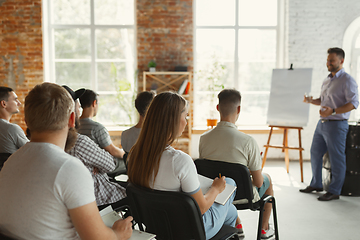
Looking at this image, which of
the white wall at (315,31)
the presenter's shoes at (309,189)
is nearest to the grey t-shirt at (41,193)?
the presenter's shoes at (309,189)

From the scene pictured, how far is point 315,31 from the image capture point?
593 cm

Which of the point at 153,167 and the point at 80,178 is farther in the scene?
the point at 153,167

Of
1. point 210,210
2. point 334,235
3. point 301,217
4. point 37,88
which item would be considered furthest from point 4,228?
point 301,217

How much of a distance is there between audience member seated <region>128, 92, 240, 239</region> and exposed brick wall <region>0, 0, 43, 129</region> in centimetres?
496

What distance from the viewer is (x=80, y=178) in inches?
40.0

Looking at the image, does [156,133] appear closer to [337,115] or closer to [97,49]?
[337,115]

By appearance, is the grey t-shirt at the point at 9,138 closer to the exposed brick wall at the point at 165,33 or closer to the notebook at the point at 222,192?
the notebook at the point at 222,192

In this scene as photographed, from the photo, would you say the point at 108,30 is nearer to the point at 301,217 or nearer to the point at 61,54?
the point at 61,54

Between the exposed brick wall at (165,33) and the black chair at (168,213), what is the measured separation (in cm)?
458

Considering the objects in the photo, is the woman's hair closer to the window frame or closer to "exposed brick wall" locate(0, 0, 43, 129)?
the window frame

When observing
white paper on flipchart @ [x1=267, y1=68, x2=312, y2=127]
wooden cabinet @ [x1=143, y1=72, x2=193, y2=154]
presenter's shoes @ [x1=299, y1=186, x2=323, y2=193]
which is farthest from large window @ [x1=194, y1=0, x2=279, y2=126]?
presenter's shoes @ [x1=299, y1=186, x2=323, y2=193]

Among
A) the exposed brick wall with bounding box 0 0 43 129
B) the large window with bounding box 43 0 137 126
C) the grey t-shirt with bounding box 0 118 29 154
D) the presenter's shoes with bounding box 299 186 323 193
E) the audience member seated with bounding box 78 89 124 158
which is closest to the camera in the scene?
the grey t-shirt with bounding box 0 118 29 154

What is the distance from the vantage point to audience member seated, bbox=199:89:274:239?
2252 millimetres

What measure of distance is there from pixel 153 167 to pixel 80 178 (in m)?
0.59
